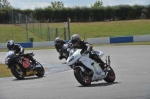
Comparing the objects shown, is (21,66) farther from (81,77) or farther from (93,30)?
(93,30)

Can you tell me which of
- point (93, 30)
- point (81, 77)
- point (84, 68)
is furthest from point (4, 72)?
point (93, 30)

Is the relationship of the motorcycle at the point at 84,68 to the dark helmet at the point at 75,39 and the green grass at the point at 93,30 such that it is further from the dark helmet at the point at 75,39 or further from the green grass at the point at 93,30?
the green grass at the point at 93,30

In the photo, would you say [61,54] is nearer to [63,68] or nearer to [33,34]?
[63,68]

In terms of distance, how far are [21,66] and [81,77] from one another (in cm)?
516

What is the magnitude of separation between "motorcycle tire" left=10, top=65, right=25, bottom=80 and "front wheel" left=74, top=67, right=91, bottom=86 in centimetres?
467

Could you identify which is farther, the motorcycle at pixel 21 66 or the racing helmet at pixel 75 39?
the motorcycle at pixel 21 66

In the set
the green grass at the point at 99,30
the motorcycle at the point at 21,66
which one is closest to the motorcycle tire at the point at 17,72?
the motorcycle at the point at 21,66

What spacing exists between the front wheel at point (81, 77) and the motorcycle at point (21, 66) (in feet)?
15.3

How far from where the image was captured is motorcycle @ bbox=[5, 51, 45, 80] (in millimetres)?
17281

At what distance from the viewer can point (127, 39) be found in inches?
1670

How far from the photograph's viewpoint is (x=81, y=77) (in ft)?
42.6

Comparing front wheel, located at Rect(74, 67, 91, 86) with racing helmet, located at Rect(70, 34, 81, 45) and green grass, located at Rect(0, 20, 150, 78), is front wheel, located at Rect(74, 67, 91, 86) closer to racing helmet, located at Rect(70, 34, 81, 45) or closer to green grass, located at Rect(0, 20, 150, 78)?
racing helmet, located at Rect(70, 34, 81, 45)

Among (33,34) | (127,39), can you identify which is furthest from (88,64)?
(33,34)

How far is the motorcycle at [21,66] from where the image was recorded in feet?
56.7
